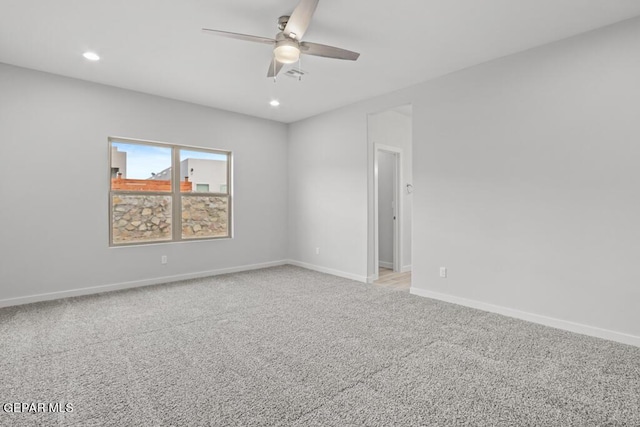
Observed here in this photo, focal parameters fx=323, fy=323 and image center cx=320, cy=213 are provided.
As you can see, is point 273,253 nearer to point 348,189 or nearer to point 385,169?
point 348,189

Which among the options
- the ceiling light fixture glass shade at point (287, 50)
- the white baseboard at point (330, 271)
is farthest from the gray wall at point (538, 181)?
the ceiling light fixture glass shade at point (287, 50)

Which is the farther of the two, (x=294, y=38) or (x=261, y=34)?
(x=261, y=34)

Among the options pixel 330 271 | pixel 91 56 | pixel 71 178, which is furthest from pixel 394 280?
pixel 91 56

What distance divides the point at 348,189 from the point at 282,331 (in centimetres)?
281

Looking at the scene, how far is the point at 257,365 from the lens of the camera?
2.39 meters

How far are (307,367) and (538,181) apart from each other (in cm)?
284

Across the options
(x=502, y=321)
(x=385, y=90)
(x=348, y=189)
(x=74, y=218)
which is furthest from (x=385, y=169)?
(x=74, y=218)

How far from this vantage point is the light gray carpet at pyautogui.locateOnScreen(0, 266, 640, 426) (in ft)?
6.02

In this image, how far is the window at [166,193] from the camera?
4.66 meters

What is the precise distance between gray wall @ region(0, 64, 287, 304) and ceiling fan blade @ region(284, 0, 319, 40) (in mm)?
3155

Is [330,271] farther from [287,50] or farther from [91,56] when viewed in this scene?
[91,56]

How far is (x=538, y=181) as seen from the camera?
3230mm

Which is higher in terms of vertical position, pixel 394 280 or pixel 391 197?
pixel 391 197

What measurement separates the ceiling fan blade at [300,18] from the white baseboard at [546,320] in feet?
10.8
